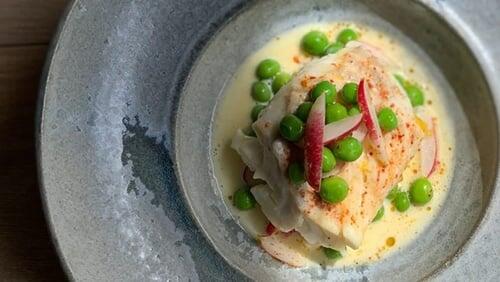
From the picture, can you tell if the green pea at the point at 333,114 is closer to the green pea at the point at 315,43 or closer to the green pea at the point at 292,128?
the green pea at the point at 292,128

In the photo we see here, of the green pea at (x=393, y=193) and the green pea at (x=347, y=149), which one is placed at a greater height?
the green pea at (x=347, y=149)

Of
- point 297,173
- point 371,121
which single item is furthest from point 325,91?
point 297,173

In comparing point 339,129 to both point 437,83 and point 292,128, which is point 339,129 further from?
point 437,83

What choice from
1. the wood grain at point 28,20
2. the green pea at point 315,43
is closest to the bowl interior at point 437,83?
the green pea at point 315,43

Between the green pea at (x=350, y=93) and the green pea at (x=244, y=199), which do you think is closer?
the green pea at (x=350, y=93)

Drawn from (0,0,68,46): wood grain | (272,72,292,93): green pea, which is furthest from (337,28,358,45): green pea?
(0,0,68,46): wood grain

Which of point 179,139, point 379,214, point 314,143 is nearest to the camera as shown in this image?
point 314,143
